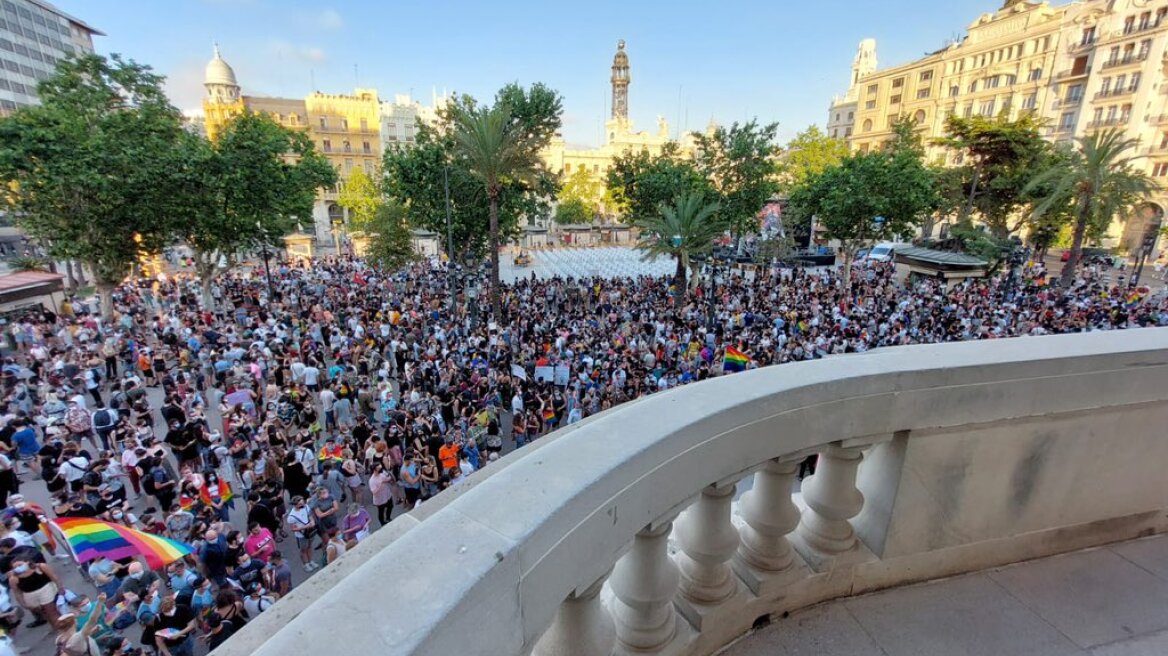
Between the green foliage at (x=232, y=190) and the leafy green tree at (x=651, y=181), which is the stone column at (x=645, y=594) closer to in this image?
the green foliage at (x=232, y=190)

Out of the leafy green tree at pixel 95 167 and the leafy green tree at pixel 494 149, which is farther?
the leafy green tree at pixel 494 149

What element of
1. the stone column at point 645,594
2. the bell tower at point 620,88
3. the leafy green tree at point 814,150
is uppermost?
the bell tower at point 620,88

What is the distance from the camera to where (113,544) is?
6441 mm

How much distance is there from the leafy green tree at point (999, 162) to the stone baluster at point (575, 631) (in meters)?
44.5

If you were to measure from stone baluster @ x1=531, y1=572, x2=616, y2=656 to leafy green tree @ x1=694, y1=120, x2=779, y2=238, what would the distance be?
28.9 meters

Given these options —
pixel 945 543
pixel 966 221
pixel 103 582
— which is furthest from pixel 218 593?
pixel 966 221

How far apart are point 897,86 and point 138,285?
7932cm

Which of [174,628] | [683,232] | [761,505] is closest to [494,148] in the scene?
[683,232]

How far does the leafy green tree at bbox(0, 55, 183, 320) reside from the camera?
18141 mm

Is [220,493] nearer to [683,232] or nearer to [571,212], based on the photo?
[683,232]

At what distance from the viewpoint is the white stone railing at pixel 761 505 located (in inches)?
43.6

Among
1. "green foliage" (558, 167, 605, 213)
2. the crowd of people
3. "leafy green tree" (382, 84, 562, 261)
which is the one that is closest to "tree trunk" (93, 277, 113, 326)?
the crowd of people

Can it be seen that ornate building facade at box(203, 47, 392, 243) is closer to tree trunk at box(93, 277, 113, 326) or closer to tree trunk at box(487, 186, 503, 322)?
tree trunk at box(93, 277, 113, 326)

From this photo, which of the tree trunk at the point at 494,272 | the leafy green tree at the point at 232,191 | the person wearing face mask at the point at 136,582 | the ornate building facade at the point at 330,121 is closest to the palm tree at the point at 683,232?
the tree trunk at the point at 494,272
